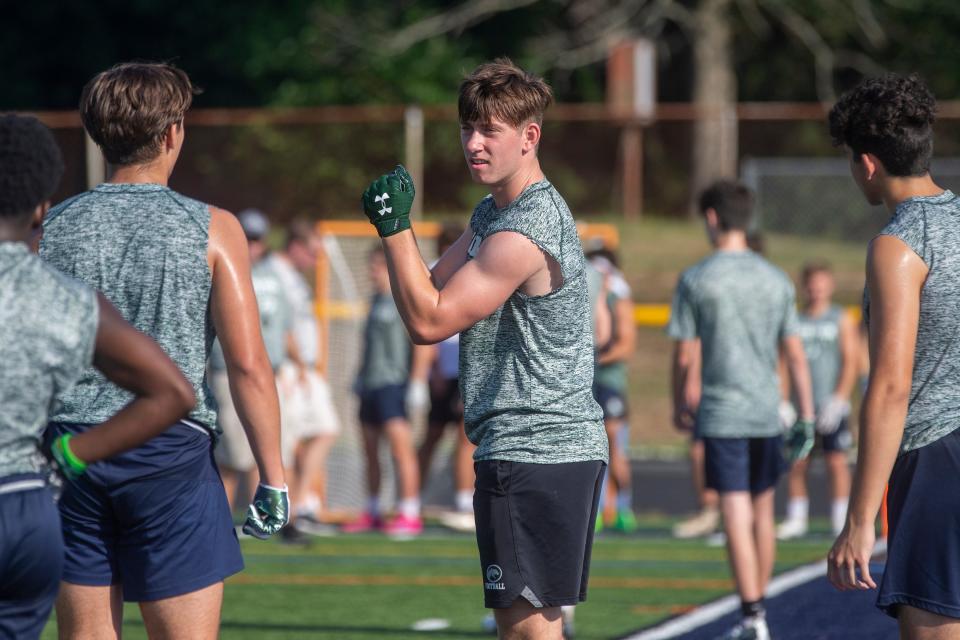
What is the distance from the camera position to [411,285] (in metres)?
4.08

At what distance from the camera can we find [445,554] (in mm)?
10008

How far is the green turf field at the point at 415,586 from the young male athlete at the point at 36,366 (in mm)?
4269

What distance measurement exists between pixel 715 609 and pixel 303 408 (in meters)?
4.14

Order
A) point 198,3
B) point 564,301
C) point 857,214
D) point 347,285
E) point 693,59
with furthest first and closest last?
point 198,3
point 693,59
point 857,214
point 347,285
point 564,301

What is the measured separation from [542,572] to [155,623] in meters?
1.10

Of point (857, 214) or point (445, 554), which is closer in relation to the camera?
point (445, 554)

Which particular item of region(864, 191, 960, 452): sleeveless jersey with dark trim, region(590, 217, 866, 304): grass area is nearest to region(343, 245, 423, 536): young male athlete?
region(864, 191, 960, 452): sleeveless jersey with dark trim

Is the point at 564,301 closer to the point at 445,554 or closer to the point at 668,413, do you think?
the point at 445,554

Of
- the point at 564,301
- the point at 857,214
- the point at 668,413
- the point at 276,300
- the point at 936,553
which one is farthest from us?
the point at 668,413

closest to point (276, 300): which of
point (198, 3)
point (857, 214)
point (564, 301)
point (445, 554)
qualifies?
point (445, 554)

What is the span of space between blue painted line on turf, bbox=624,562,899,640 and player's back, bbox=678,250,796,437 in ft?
2.90

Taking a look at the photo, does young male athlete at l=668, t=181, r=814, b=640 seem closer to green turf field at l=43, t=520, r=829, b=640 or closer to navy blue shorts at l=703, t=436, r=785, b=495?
navy blue shorts at l=703, t=436, r=785, b=495

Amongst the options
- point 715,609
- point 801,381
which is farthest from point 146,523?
point 801,381

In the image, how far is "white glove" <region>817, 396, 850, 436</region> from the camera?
11.0 m
